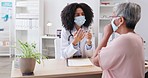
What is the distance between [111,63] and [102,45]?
0.80 ft

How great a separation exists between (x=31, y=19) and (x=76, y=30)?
347cm

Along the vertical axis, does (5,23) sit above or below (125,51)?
above

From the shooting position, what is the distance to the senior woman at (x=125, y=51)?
4.55ft

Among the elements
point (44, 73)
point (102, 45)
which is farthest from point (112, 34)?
point (44, 73)

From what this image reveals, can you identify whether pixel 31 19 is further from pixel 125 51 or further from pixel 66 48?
pixel 125 51

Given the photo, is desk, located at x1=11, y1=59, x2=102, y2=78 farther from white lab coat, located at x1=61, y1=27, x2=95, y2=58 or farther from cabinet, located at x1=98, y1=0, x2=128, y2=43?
cabinet, located at x1=98, y1=0, x2=128, y2=43

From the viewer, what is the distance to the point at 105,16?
5.91 meters

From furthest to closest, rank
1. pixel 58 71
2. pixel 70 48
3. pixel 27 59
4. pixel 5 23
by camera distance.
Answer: pixel 5 23 → pixel 70 48 → pixel 58 71 → pixel 27 59

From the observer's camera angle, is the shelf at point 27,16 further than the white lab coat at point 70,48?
Yes

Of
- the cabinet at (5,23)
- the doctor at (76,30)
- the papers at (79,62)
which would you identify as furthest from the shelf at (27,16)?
the papers at (79,62)

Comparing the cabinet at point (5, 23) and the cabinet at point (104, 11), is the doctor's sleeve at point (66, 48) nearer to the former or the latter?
the cabinet at point (104, 11)

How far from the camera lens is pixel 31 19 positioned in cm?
590

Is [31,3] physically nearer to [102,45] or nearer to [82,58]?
[82,58]

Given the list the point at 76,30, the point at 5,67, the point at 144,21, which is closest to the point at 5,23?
the point at 5,67
